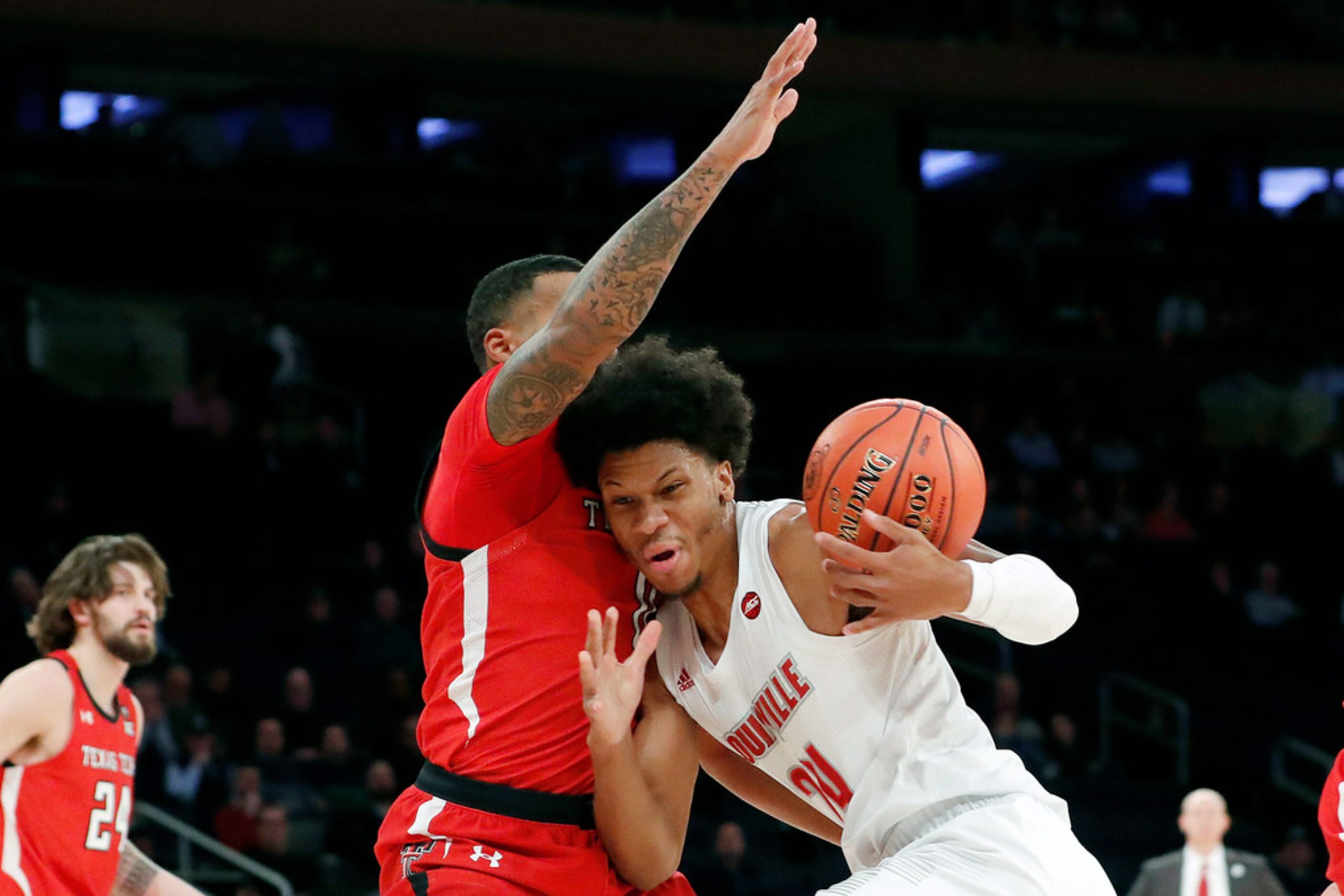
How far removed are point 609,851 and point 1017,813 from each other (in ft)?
2.90

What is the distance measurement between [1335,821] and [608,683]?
10.7 feet

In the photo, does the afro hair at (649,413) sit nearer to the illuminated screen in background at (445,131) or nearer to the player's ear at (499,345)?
the player's ear at (499,345)

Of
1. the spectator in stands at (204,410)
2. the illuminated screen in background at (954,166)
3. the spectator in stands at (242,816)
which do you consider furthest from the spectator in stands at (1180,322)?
the spectator in stands at (242,816)

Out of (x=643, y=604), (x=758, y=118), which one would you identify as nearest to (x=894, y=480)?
(x=643, y=604)

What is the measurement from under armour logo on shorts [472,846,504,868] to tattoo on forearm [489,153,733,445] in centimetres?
87

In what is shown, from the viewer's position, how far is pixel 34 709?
635 centimetres

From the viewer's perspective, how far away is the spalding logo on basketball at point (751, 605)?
13.4ft

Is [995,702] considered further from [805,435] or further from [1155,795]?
[805,435]

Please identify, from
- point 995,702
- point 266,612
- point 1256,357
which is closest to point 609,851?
point 266,612

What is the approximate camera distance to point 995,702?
45.3 feet

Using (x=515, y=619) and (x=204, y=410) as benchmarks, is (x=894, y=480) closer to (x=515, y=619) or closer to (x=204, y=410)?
(x=515, y=619)

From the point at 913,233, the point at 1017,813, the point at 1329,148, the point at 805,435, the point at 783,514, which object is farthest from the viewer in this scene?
the point at 1329,148

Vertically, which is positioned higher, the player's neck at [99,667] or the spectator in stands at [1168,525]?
the spectator in stands at [1168,525]

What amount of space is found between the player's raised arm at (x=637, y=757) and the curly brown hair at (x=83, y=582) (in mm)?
3177
